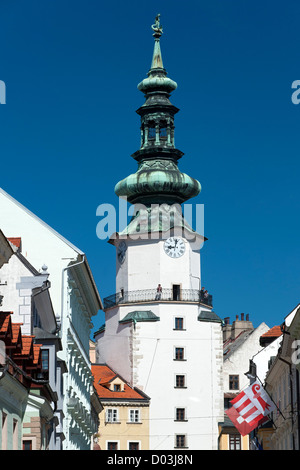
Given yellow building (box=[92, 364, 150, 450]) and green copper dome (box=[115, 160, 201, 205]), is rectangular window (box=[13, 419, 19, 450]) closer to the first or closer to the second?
yellow building (box=[92, 364, 150, 450])

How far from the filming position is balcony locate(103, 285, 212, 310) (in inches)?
3836

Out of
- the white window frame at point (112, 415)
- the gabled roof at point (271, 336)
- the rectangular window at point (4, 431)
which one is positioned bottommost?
the rectangular window at point (4, 431)

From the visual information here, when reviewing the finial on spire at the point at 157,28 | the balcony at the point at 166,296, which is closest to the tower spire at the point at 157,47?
the finial on spire at the point at 157,28

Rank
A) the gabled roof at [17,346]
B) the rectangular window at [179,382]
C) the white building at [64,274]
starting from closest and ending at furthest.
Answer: the gabled roof at [17,346] → the white building at [64,274] → the rectangular window at [179,382]

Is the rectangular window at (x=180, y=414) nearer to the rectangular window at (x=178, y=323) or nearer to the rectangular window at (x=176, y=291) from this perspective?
the rectangular window at (x=178, y=323)

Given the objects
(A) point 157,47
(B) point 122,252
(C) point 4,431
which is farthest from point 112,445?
(C) point 4,431

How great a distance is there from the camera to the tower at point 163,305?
308 feet

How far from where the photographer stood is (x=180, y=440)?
93.2 m

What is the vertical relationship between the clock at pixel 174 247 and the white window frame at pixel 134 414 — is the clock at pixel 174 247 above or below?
above

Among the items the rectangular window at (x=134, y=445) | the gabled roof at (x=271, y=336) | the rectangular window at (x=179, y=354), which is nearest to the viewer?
the gabled roof at (x=271, y=336)

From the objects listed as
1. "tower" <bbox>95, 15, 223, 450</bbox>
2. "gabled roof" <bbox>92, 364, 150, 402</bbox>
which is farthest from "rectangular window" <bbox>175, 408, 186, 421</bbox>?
"gabled roof" <bbox>92, 364, 150, 402</bbox>

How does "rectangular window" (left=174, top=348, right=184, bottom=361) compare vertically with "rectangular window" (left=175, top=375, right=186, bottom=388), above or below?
above

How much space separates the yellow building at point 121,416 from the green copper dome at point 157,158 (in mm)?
17179

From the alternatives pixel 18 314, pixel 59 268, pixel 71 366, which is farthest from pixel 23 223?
pixel 18 314
